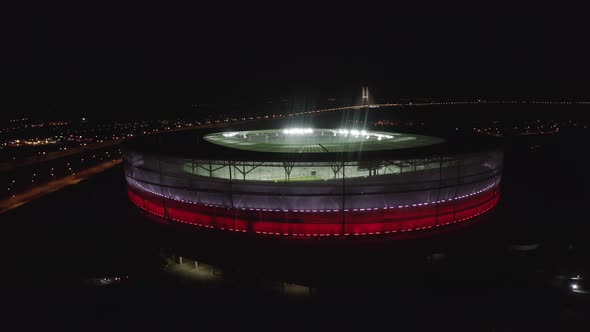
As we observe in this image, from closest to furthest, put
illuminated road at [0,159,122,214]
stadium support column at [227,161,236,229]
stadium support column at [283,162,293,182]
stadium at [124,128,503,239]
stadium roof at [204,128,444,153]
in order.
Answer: stadium support column at [283,162,293,182]
stadium at [124,128,503,239]
stadium support column at [227,161,236,229]
stadium roof at [204,128,444,153]
illuminated road at [0,159,122,214]

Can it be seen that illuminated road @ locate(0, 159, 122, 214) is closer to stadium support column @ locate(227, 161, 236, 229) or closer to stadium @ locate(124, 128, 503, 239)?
stadium @ locate(124, 128, 503, 239)

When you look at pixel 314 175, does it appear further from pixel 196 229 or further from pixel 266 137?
pixel 266 137

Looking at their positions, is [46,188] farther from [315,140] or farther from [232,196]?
[315,140]

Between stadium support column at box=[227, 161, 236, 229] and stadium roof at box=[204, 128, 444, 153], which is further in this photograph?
stadium roof at box=[204, 128, 444, 153]

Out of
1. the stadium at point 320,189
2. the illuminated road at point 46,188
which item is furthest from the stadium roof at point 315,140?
the illuminated road at point 46,188

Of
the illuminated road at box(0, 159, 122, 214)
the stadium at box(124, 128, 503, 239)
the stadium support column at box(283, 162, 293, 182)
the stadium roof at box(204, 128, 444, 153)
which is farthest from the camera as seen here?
the illuminated road at box(0, 159, 122, 214)

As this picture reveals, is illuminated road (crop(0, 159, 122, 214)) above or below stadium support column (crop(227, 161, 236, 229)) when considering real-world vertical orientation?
below

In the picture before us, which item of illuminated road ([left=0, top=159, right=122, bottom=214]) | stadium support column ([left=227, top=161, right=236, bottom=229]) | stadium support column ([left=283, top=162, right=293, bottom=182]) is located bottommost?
illuminated road ([left=0, top=159, right=122, bottom=214])

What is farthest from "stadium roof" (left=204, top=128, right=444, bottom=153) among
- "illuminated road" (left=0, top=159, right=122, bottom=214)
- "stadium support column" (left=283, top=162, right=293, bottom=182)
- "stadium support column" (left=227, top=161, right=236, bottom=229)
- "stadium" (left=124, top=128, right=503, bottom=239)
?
"illuminated road" (left=0, top=159, right=122, bottom=214)
